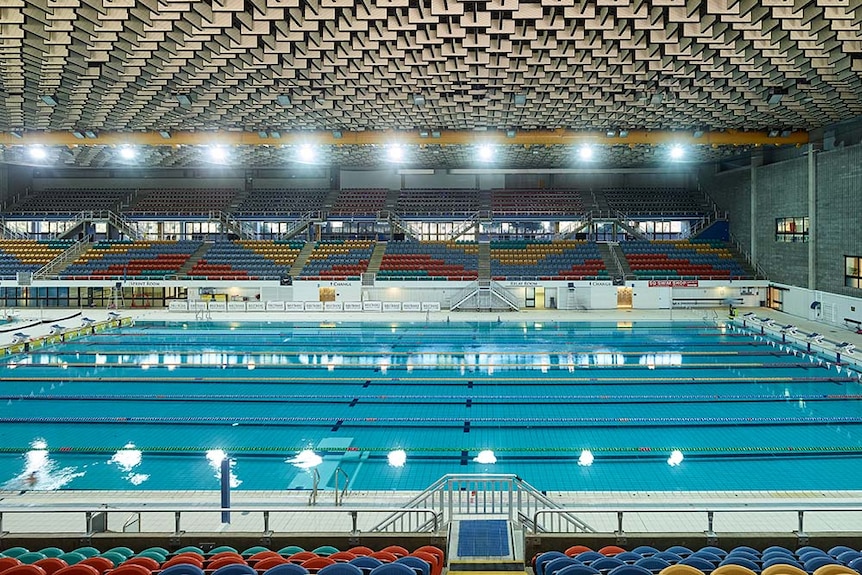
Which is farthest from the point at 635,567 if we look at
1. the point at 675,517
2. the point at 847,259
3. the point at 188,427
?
the point at 847,259

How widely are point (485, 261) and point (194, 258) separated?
13.4 m

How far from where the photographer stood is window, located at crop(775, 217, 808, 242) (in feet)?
69.5

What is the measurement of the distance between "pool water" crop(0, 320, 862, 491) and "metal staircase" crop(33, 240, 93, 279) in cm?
1088

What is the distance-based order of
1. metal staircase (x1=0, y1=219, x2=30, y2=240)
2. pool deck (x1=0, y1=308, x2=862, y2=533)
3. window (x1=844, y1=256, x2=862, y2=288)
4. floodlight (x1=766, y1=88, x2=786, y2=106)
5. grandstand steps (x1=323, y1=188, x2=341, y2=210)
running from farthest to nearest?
grandstand steps (x1=323, y1=188, x2=341, y2=210) → metal staircase (x1=0, y1=219, x2=30, y2=240) → window (x1=844, y1=256, x2=862, y2=288) → floodlight (x1=766, y1=88, x2=786, y2=106) → pool deck (x1=0, y1=308, x2=862, y2=533)

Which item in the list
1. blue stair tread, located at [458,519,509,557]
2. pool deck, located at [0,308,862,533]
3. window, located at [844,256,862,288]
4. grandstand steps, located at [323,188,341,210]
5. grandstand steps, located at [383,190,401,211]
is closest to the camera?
blue stair tread, located at [458,519,509,557]

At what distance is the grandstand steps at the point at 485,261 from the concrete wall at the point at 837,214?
12002 millimetres

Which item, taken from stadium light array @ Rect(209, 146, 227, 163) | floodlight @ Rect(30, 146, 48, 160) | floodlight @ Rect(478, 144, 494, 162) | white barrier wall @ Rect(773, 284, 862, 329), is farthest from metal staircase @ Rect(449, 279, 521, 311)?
floodlight @ Rect(30, 146, 48, 160)

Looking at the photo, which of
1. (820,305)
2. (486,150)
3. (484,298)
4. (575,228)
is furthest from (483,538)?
(575,228)

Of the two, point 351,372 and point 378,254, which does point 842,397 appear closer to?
point 351,372

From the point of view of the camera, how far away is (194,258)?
27797mm

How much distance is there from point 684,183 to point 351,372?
25468 millimetres

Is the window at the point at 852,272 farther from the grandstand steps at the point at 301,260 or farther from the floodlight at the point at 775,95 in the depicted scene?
the grandstand steps at the point at 301,260

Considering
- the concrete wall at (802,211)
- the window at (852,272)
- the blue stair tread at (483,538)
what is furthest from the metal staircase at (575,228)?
the blue stair tread at (483,538)

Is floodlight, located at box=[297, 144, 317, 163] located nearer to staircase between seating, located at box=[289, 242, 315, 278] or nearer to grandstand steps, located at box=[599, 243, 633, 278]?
staircase between seating, located at box=[289, 242, 315, 278]
